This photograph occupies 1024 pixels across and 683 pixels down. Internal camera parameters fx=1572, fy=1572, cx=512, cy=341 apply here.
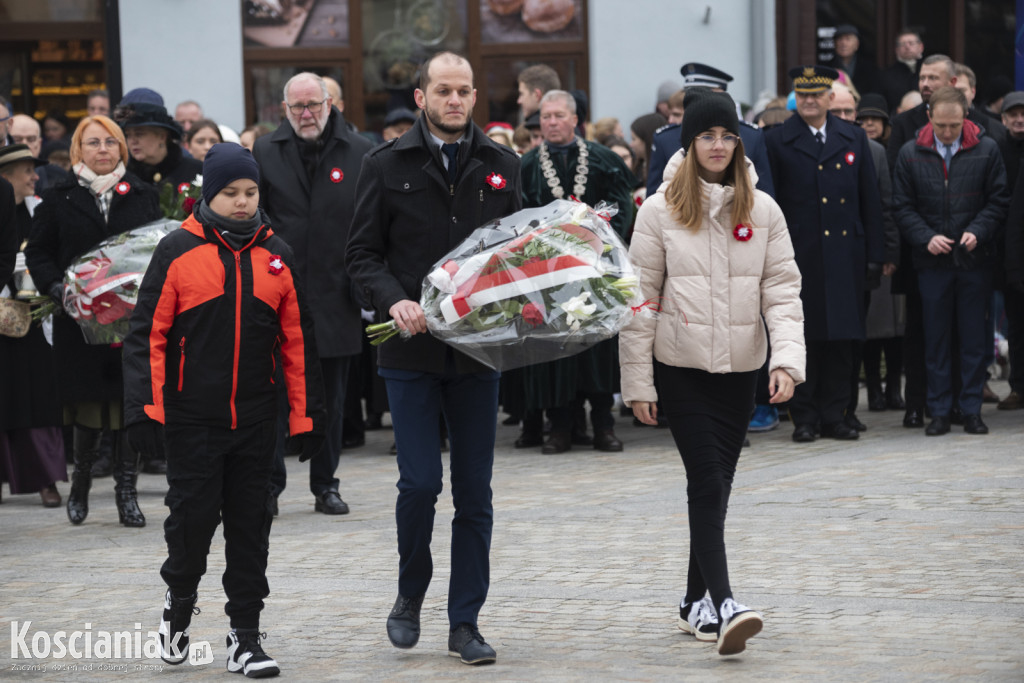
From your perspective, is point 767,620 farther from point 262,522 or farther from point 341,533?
point 341,533

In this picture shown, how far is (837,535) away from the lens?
781 cm

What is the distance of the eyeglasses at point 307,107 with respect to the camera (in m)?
9.06

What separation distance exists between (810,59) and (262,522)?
12.6m

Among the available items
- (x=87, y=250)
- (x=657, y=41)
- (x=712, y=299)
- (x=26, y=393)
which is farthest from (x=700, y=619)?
(x=657, y=41)

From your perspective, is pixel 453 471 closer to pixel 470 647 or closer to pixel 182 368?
pixel 470 647

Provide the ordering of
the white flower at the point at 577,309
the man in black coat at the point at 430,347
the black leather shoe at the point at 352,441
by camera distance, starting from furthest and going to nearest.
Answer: the black leather shoe at the point at 352,441 < the man in black coat at the point at 430,347 < the white flower at the point at 577,309

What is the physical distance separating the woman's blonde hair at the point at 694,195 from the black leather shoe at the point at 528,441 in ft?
19.1

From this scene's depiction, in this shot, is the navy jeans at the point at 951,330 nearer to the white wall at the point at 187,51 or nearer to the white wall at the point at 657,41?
the white wall at the point at 657,41

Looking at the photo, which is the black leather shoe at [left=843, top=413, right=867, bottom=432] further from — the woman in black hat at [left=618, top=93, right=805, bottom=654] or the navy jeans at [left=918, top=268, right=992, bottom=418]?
the woman in black hat at [left=618, top=93, right=805, bottom=654]

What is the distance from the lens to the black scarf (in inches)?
232

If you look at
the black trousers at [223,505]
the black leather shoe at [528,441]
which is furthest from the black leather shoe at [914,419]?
the black trousers at [223,505]

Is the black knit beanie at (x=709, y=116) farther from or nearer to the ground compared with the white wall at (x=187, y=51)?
nearer to the ground

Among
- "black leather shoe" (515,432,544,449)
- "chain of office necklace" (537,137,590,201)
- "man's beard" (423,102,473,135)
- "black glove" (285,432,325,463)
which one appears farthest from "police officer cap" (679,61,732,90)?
"black glove" (285,432,325,463)

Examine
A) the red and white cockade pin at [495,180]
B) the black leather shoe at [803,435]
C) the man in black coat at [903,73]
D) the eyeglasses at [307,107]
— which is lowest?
the black leather shoe at [803,435]
